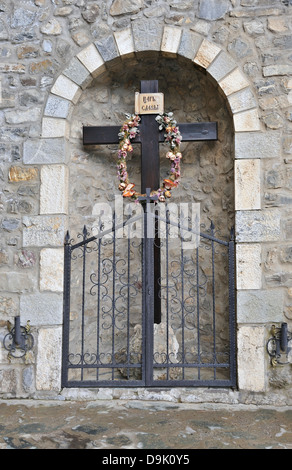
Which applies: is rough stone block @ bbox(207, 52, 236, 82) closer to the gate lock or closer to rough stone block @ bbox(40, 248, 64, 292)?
rough stone block @ bbox(40, 248, 64, 292)

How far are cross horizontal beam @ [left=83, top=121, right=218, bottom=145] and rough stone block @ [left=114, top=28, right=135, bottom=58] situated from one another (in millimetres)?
682

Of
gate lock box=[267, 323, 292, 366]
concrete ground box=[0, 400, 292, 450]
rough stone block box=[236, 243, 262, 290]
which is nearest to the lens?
concrete ground box=[0, 400, 292, 450]

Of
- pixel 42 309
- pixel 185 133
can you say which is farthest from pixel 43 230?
pixel 185 133

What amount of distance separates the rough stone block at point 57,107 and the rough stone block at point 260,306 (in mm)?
2206

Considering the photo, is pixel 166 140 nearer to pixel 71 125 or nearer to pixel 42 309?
pixel 71 125

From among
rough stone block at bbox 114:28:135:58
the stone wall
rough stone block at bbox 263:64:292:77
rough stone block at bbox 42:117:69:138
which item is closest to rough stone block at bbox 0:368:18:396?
the stone wall

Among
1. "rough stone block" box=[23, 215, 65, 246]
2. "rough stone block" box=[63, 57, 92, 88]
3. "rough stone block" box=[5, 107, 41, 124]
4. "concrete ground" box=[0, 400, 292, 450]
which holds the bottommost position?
"concrete ground" box=[0, 400, 292, 450]

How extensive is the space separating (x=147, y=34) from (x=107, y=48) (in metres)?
0.38

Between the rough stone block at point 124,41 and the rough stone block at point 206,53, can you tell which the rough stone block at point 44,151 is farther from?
the rough stone block at point 206,53

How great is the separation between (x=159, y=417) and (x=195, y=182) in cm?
239

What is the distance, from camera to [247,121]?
3.71 metres

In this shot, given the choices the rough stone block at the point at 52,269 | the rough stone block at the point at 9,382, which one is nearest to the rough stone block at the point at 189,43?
the rough stone block at the point at 52,269

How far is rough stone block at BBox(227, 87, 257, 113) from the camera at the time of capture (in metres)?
3.71

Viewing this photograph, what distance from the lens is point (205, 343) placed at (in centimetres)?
436
